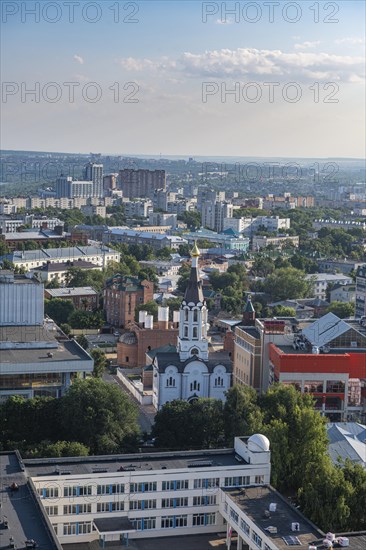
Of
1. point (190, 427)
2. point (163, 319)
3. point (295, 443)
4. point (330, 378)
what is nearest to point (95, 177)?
point (163, 319)

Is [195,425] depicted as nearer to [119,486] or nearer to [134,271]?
[119,486]

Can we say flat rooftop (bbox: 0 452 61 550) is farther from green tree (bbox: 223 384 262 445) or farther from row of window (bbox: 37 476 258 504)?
green tree (bbox: 223 384 262 445)

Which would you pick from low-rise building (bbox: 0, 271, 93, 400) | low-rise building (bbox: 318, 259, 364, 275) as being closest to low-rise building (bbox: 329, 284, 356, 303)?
low-rise building (bbox: 318, 259, 364, 275)

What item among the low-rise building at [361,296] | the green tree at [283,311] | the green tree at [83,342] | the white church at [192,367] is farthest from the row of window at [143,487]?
the low-rise building at [361,296]

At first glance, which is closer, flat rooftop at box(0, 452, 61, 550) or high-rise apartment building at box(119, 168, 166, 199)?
flat rooftop at box(0, 452, 61, 550)

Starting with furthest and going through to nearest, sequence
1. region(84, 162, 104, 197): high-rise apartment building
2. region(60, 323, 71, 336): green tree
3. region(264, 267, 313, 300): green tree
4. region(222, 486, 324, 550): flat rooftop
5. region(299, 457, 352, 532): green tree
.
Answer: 1. region(84, 162, 104, 197): high-rise apartment building
2. region(264, 267, 313, 300): green tree
3. region(60, 323, 71, 336): green tree
4. region(299, 457, 352, 532): green tree
5. region(222, 486, 324, 550): flat rooftop

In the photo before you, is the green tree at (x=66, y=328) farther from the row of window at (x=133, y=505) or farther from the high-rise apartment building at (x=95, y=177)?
the high-rise apartment building at (x=95, y=177)
